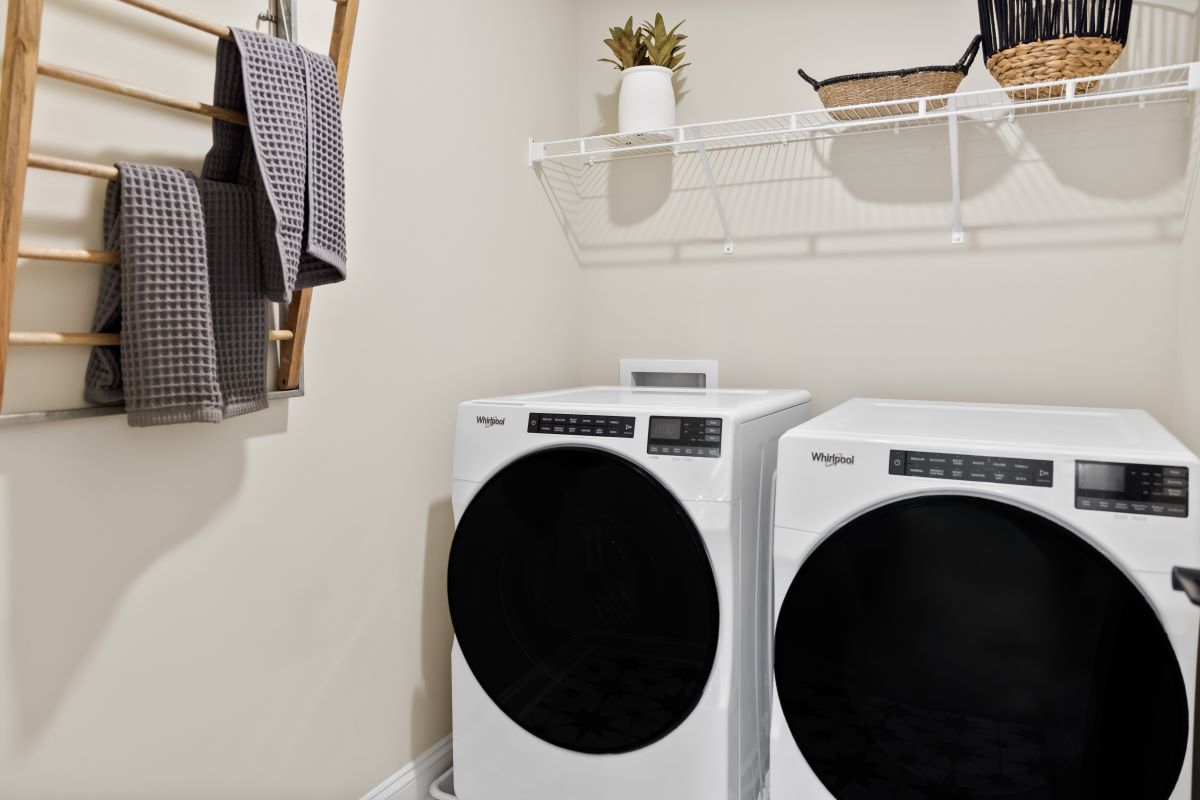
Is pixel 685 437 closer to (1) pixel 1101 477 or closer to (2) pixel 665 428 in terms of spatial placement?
(2) pixel 665 428

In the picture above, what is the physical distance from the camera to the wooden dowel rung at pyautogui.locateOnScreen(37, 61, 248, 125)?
96 cm

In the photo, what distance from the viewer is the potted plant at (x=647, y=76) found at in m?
2.03

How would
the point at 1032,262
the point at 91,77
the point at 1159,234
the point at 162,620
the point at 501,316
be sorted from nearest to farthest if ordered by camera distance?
1. the point at 91,77
2. the point at 162,620
3. the point at 1159,234
4. the point at 1032,262
5. the point at 501,316

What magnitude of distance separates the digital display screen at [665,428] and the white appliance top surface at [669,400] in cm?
4

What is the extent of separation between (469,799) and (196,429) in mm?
927

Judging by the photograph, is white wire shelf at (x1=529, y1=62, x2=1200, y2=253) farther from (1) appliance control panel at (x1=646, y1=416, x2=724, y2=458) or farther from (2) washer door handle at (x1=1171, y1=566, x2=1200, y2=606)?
(2) washer door handle at (x1=1171, y1=566, x2=1200, y2=606)

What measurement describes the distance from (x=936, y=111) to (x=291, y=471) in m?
1.57

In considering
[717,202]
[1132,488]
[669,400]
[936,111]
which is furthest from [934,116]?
[1132,488]

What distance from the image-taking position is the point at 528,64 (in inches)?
83.0

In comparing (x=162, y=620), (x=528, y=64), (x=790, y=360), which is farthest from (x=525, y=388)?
(x=162, y=620)

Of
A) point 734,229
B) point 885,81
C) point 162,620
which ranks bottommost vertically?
point 162,620

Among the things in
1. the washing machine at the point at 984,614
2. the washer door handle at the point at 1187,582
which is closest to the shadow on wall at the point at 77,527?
the washing machine at the point at 984,614

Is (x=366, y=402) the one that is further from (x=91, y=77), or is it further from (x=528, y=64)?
(x=528, y=64)

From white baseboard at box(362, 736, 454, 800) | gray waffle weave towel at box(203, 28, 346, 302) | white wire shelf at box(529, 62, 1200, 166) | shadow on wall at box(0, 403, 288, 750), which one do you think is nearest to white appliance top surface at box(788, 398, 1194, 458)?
white wire shelf at box(529, 62, 1200, 166)
